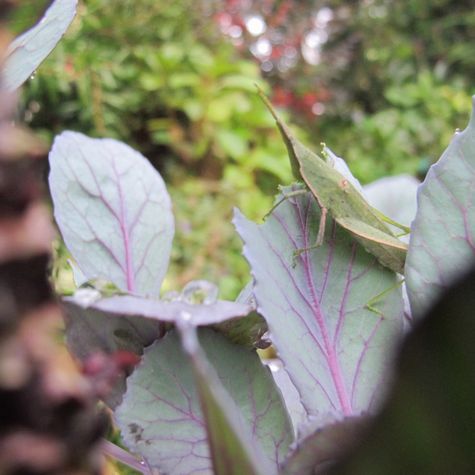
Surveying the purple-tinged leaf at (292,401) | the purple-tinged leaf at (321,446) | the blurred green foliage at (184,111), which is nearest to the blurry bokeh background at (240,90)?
the blurred green foliage at (184,111)

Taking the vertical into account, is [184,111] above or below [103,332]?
below

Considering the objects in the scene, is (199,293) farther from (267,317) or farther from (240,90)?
(240,90)

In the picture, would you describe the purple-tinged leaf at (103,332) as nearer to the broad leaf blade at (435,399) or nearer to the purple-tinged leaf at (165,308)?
the purple-tinged leaf at (165,308)

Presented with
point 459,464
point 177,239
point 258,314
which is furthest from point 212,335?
point 177,239

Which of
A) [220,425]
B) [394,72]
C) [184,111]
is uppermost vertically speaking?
[220,425]

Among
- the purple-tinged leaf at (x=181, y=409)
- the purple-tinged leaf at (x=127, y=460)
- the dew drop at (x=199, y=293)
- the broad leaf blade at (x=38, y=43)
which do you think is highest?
the broad leaf blade at (x=38, y=43)

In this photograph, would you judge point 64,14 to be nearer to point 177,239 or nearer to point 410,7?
point 177,239

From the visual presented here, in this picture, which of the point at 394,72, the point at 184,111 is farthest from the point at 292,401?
the point at 394,72
